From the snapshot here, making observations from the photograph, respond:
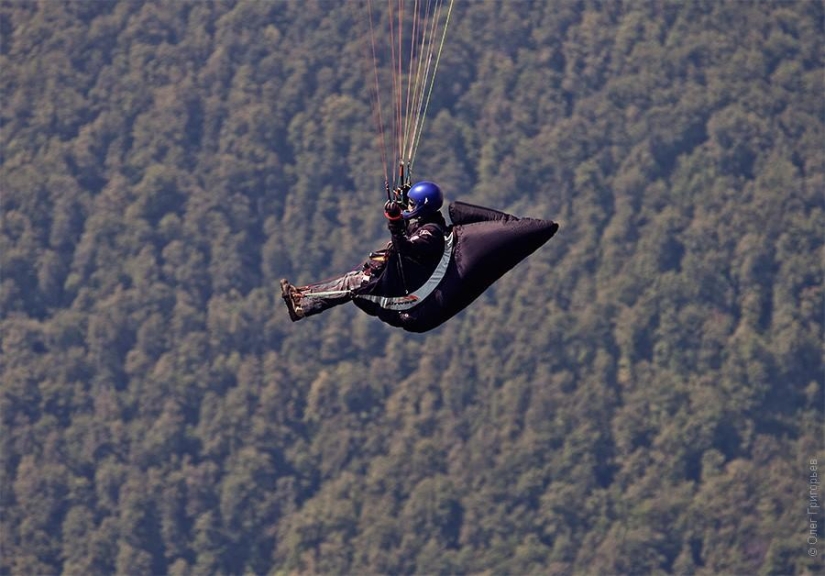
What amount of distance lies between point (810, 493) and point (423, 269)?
7814cm

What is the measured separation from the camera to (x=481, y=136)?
124250mm

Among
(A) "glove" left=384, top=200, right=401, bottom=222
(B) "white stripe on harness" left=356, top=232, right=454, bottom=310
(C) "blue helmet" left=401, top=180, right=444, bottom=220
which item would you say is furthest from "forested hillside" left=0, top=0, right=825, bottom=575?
(A) "glove" left=384, top=200, right=401, bottom=222

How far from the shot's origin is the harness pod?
930 inches

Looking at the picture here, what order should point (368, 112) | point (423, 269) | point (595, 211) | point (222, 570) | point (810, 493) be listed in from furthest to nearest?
point (368, 112) < point (595, 211) < point (222, 570) < point (810, 493) < point (423, 269)

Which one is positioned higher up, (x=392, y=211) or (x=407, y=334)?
(x=407, y=334)

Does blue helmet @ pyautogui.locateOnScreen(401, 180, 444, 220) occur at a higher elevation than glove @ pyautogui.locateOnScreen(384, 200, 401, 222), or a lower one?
higher

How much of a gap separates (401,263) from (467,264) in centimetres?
72

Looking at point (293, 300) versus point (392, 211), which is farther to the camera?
point (293, 300)

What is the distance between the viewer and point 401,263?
→ 23.7 m

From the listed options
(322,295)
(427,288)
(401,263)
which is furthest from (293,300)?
(427,288)

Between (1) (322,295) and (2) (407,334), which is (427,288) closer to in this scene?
(1) (322,295)

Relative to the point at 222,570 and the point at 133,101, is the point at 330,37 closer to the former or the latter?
the point at 133,101

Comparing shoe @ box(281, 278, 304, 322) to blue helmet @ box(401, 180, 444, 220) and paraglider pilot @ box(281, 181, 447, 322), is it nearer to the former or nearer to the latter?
paraglider pilot @ box(281, 181, 447, 322)

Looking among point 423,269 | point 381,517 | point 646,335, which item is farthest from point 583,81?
point 423,269
